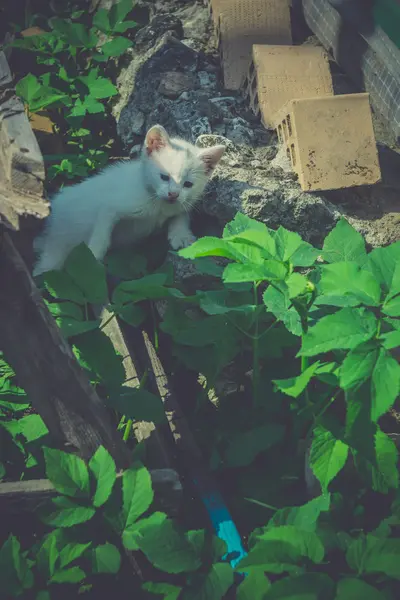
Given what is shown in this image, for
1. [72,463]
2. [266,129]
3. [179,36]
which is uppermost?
[179,36]

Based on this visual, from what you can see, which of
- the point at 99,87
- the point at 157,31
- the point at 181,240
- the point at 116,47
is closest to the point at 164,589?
the point at 181,240

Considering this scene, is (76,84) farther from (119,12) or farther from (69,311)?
(69,311)

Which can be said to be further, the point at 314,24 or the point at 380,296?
the point at 314,24

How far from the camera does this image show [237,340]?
2299 millimetres

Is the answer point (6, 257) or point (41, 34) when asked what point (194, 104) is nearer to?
point (41, 34)

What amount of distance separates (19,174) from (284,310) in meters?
0.82

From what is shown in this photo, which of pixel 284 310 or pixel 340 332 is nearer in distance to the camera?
pixel 340 332

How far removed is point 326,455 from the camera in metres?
2.00

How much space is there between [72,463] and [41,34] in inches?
120

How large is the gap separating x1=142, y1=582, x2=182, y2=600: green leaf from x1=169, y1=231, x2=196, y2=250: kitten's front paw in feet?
4.86

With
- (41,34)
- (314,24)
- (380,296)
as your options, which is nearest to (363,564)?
(380,296)

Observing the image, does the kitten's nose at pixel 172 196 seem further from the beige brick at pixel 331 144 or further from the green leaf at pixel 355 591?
the green leaf at pixel 355 591

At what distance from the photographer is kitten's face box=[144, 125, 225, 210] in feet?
10.0

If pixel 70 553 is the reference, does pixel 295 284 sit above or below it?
above
